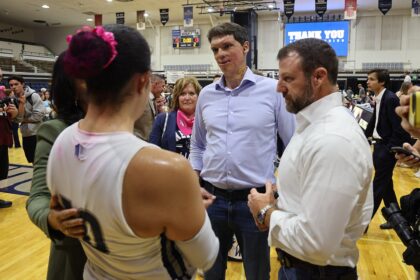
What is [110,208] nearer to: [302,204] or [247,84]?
[302,204]

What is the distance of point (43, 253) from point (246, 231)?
2452 mm

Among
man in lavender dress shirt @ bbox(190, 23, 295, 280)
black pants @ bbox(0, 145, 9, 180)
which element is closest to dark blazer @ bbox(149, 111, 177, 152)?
man in lavender dress shirt @ bbox(190, 23, 295, 280)

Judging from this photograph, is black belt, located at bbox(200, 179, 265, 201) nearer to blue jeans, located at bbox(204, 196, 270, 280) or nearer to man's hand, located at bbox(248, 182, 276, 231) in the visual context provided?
blue jeans, located at bbox(204, 196, 270, 280)

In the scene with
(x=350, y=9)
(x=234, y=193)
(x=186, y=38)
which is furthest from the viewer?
(x=186, y=38)

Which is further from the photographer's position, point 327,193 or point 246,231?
point 246,231

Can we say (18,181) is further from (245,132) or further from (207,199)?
(207,199)

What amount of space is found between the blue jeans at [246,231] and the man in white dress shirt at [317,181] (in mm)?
436

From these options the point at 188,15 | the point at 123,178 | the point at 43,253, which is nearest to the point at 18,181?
the point at 43,253

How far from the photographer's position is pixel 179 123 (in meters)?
3.10

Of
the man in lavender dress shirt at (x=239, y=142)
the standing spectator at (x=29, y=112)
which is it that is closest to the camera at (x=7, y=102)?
the standing spectator at (x=29, y=112)

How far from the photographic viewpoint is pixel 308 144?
123cm

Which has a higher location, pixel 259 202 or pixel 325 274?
pixel 259 202

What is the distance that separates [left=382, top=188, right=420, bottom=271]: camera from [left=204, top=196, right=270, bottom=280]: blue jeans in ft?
2.23

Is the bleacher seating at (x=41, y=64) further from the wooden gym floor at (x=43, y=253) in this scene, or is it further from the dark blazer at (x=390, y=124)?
the dark blazer at (x=390, y=124)
